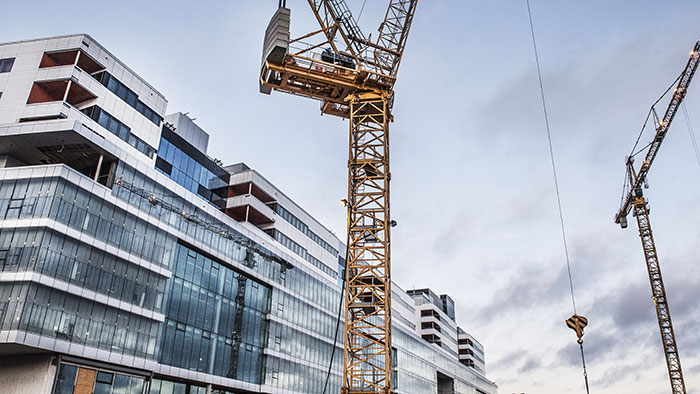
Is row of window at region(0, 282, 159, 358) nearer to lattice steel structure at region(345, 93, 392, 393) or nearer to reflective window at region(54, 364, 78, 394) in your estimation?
reflective window at region(54, 364, 78, 394)

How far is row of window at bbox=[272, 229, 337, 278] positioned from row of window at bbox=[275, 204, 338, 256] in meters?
2.75

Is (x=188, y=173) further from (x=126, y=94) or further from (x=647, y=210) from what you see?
(x=647, y=210)

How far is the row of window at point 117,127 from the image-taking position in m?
49.5

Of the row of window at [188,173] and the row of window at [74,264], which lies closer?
the row of window at [74,264]

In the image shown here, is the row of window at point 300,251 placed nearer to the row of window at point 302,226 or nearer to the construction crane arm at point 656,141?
the row of window at point 302,226

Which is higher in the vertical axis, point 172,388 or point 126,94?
point 126,94

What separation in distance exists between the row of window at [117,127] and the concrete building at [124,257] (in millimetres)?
132

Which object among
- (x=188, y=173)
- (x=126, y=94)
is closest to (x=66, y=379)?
(x=126, y=94)

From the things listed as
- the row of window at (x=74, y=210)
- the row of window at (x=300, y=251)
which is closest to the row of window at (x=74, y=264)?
the row of window at (x=74, y=210)

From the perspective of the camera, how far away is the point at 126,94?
175 ft

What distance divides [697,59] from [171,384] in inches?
3206

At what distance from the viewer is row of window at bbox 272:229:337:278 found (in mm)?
75312

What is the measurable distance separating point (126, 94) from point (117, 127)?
396 cm

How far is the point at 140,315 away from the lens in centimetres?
4547
